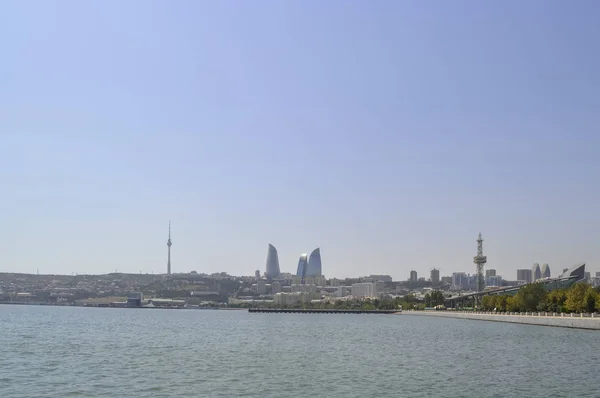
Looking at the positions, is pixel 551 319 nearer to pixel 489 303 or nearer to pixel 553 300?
pixel 553 300

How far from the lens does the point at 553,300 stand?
10419 cm

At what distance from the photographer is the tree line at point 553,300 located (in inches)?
3511

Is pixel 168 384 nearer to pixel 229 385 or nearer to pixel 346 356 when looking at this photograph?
pixel 229 385

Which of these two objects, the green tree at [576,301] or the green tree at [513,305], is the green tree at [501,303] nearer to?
the green tree at [513,305]

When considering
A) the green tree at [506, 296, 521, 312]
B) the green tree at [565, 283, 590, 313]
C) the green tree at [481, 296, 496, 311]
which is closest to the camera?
the green tree at [565, 283, 590, 313]

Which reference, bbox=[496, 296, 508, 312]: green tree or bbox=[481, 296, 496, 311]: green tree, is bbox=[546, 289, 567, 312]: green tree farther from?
bbox=[481, 296, 496, 311]: green tree

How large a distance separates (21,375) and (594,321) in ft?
186

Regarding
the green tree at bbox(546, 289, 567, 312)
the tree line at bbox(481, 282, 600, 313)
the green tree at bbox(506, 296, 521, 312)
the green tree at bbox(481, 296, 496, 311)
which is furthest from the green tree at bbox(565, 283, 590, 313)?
the green tree at bbox(481, 296, 496, 311)

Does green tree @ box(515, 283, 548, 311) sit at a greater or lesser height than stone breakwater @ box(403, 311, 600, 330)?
greater

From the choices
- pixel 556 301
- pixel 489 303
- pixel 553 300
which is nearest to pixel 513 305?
pixel 553 300

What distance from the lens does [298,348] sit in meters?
51.4

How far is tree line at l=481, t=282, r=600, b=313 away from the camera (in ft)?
293

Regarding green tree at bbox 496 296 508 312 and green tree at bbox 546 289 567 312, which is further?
green tree at bbox 496 296 508 312

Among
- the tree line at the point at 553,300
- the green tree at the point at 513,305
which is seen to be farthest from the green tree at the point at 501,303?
the green tree at the point at 513,305
